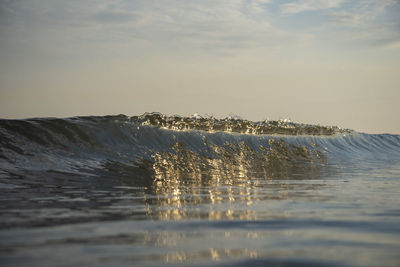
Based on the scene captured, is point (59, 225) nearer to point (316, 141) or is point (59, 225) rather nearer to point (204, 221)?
point (204, 221)

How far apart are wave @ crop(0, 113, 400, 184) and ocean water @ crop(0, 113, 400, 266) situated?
0.04 meters

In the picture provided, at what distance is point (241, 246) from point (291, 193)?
228cm

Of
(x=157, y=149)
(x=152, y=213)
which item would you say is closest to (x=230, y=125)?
(x=157, y=149)

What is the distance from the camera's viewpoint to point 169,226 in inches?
98.2

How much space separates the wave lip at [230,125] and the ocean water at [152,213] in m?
2.22

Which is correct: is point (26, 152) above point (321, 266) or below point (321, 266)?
above

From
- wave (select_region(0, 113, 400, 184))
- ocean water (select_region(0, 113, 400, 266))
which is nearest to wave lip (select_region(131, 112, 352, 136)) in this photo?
wave (select_region(0, 113, 400, 184))

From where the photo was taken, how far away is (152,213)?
9.62ft

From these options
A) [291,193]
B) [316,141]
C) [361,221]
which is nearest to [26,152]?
[291,193]

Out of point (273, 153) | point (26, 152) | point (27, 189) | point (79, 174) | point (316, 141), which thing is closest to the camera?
point (27, 189)

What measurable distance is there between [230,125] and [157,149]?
452 centimetres

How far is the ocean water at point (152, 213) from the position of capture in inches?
72.7

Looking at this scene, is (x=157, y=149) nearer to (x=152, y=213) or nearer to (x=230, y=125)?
(x=230, y=125)

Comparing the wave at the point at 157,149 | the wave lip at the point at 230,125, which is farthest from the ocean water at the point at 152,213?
the wave lip at the point at 230,125
